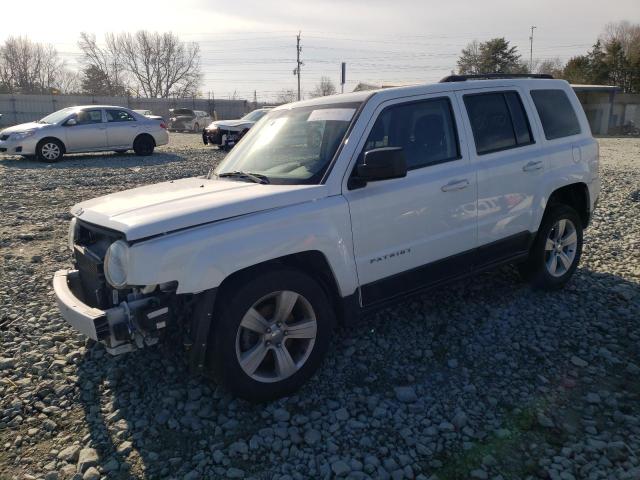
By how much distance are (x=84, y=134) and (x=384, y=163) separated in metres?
15.3

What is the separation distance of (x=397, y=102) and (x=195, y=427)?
2.71m

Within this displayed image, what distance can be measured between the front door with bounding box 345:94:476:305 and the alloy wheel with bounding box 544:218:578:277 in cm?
121

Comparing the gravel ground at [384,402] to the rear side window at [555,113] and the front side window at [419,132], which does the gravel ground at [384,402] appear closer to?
the front side window at [419,132]

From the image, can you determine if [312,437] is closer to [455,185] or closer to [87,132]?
[455,185]

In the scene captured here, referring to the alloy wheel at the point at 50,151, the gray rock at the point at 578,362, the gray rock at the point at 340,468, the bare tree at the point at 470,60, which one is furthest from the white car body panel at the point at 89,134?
the bare tree at the point at 470,60

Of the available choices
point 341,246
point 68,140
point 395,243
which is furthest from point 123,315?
point 68,140

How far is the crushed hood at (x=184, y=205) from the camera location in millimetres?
3037

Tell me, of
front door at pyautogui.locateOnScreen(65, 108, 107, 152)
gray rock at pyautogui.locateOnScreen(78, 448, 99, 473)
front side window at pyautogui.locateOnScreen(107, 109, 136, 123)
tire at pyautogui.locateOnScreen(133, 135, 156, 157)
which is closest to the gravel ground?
gray rock at pyautogui.locateOnScreen(78, 448, 99, 473)

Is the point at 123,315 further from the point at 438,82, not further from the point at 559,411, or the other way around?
the point at 438,82

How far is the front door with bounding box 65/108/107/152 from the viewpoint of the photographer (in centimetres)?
1608

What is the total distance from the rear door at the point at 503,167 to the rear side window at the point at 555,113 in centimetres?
21

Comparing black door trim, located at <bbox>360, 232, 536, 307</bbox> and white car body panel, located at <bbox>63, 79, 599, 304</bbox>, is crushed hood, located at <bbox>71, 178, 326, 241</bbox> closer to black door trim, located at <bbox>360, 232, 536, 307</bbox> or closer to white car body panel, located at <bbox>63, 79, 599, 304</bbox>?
white car body panel, located at <bbox>63, 79, 599, 304</bbox>

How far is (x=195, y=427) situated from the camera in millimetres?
3182

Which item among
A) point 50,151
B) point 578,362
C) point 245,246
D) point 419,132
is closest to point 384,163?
point 419,132
